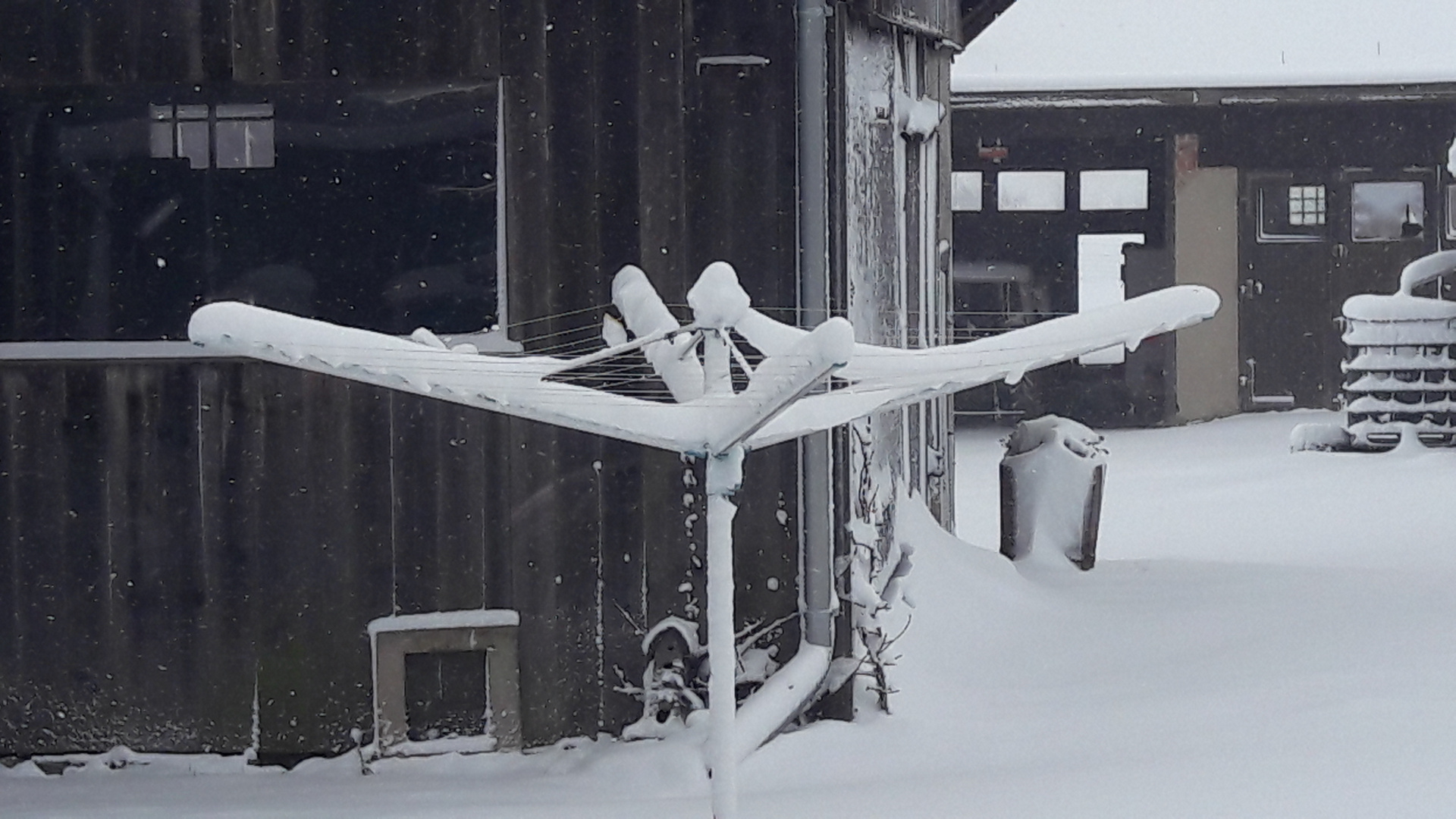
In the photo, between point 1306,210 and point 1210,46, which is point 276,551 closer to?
point 1306,210

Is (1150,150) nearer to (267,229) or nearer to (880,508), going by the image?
(880,508)

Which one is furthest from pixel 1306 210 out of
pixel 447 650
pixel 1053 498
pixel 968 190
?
pixel 447 650

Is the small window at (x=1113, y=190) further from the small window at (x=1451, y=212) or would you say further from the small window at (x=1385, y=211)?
the small window at (x=1451, y=212)

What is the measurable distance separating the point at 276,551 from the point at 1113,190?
1773 cm

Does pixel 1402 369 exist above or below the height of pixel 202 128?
below

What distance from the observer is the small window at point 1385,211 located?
21391 millimetres

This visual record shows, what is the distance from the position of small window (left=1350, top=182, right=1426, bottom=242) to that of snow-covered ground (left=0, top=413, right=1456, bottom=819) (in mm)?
12776

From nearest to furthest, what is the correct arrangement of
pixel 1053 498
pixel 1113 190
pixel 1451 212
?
1. pixel 1053 498
2. pixel 1451 212
3. pixel 1113 190

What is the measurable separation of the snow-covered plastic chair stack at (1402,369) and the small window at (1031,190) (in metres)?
6.26

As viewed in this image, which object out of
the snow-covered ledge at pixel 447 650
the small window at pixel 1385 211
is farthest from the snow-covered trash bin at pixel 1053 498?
the small window at pixel 1385 211

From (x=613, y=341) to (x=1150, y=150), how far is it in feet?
56.9

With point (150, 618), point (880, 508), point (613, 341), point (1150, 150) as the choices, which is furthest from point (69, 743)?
point (1150, 150)

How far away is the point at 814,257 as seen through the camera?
5938 millimetres

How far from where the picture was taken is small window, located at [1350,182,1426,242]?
21391 millimetres
